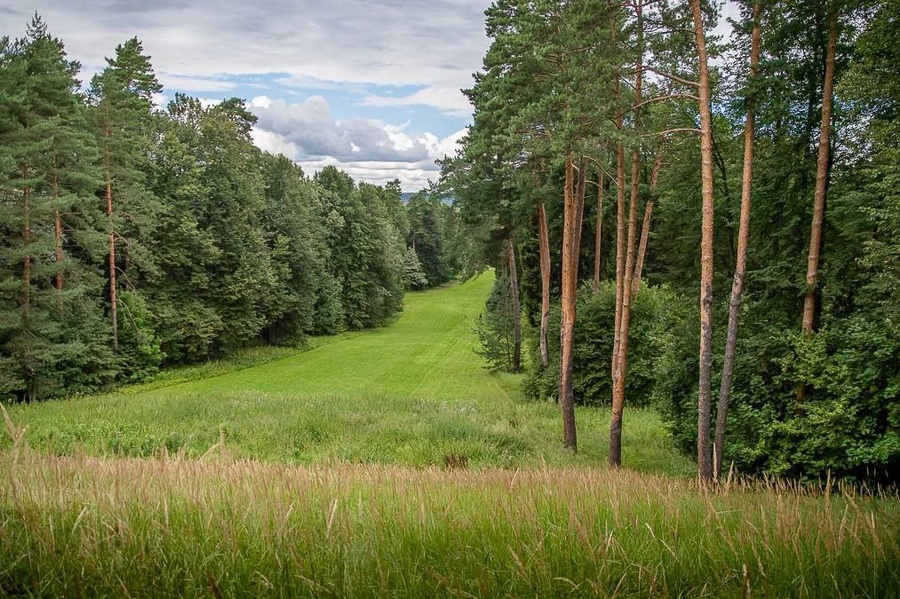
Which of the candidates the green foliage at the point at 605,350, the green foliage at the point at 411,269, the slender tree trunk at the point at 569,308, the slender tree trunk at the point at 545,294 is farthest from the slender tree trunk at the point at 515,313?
the green foliage at the point at 411,269

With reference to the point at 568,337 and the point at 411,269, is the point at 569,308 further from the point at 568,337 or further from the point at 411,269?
the point at 411,269

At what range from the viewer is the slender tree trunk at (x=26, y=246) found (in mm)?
23766

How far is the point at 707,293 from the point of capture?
1055 cm

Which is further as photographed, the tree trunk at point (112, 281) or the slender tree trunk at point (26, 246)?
the tree trunk at point (112, 281)

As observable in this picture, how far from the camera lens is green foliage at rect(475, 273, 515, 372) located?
35.9m

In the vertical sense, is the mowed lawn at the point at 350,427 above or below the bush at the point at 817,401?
below

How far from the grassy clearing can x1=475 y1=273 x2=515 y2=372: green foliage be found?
32.9 m

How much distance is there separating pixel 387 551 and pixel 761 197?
13.5 meters

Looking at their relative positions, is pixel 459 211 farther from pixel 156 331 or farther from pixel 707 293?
pixel 156 331

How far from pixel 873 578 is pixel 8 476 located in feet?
13.9

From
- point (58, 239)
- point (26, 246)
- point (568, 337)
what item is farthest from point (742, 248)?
point (58, 239)

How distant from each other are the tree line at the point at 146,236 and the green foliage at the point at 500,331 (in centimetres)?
470

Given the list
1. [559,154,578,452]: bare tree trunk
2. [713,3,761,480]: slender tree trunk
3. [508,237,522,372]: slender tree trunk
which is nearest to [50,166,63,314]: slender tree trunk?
[559,154,578,452]: bare tree trunk

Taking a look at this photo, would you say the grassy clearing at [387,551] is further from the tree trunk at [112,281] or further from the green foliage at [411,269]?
the green foliage at [411,269]
